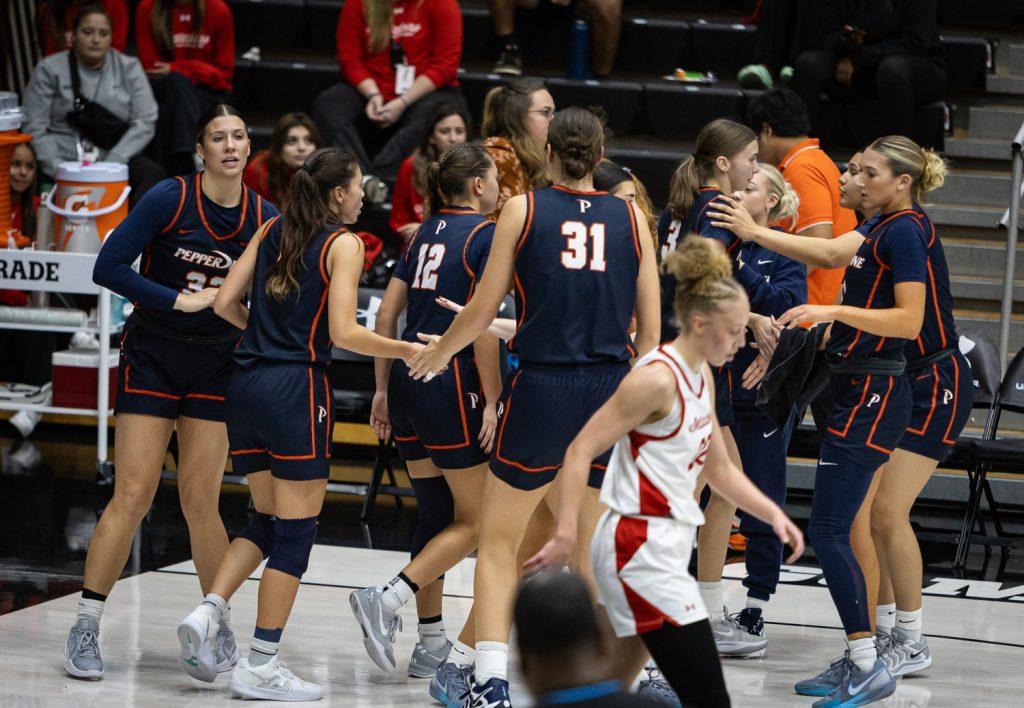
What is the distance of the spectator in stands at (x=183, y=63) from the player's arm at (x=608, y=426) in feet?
20.4

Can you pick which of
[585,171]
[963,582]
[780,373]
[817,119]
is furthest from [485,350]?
[817,119]

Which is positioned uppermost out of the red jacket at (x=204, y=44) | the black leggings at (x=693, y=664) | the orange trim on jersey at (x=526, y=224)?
the red jacket at (x=204, y=44)

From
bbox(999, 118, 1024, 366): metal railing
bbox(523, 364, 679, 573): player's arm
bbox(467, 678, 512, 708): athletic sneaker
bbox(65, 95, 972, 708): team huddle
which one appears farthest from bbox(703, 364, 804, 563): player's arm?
bbox(999, 118, 1024, 366): metal railing

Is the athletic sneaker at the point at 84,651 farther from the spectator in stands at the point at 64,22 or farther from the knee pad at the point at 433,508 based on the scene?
the spectator in stands at the point at 64,22

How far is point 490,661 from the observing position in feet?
13.3

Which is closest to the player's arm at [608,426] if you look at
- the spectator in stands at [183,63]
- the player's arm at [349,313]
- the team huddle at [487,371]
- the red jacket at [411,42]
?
the team huddle at [487,371]

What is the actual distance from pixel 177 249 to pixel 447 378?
3.30ft

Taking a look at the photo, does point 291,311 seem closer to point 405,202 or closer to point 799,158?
point 799,158

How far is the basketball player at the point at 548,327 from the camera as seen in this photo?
13.4ft

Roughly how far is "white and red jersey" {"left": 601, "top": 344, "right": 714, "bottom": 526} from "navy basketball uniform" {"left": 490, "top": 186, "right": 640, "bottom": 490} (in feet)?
2.30

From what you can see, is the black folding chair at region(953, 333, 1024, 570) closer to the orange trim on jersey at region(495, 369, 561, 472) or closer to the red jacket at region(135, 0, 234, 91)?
the orange trim on jersey at region(495, 369, 561, 472)

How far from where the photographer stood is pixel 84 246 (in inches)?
304

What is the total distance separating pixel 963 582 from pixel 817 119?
3.66 meters

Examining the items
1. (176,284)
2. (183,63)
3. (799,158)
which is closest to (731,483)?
(176,284)
